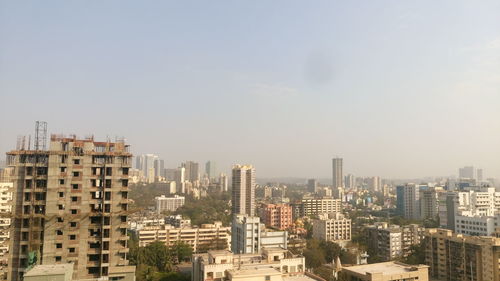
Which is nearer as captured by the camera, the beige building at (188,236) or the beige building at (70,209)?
the beige building at (70,209)

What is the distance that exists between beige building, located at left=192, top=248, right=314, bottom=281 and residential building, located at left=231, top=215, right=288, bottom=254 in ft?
9.69

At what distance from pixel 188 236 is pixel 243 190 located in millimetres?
9025

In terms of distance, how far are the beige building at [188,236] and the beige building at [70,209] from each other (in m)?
10.0

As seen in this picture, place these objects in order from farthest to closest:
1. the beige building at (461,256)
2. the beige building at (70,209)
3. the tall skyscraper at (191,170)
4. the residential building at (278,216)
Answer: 1. the tall skyscraper at (191,170)
2. the residential building at (278,216)
3. the beige building at (461,256)
4. the beige building at (70,209)

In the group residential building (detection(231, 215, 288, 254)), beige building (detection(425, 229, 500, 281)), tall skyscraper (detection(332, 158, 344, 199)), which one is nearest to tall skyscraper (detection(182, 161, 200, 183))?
tall skyscraper (detection(332, 158, 344, 199))

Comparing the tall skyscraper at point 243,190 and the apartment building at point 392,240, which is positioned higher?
the tall skyscraper at point 243,190

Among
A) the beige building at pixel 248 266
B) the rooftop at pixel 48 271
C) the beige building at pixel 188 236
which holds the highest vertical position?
the rooftop at pixel 48 271

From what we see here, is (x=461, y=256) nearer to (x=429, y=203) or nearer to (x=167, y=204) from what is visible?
(x=429, y=203)

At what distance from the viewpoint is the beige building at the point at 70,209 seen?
750cm

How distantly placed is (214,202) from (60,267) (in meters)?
31.1

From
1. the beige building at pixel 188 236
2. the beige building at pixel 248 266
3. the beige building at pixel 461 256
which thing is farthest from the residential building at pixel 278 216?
the beige building at pixel 248 266

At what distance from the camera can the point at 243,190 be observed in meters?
26.9

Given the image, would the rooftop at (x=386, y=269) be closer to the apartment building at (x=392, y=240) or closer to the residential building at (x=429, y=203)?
the apartment building at (x=392, y=240)

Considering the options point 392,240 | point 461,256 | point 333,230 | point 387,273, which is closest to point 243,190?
point 333,230
